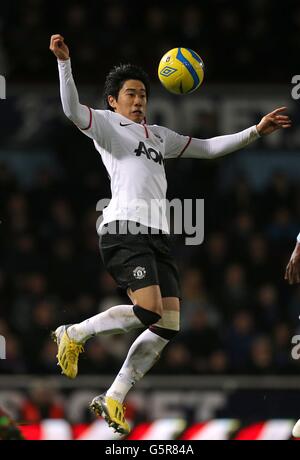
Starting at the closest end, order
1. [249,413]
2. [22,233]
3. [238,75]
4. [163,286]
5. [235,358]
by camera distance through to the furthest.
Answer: [163,286], [249,413], [235,358], [22,233], [238,75]

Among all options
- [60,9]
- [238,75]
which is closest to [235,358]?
[238,75]

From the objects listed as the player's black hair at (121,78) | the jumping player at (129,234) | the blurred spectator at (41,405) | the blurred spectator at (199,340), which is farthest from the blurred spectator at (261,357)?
the player's black hair at (121,78)

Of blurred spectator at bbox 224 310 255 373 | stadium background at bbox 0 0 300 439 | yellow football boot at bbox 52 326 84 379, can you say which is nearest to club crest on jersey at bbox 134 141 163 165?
yellow football boot at bbox 52 326 84 379

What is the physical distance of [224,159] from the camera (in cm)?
1454

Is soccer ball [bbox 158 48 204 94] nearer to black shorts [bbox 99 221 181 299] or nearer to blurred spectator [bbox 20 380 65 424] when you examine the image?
black shorts [bbox 99 221 181 299]

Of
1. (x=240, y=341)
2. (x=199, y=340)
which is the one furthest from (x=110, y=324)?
(x=240, y=341)

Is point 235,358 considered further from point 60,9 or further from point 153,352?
point 60,9

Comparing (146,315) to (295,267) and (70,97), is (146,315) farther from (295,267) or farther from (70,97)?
(70,97)

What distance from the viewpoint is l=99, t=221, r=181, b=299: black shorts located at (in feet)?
25.0

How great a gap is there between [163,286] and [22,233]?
6078mm

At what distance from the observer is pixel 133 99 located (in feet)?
26.2

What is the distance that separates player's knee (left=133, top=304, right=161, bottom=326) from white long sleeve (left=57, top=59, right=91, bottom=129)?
1295mm

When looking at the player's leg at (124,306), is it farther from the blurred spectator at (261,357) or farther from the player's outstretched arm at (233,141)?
the blurred spectator at (261,357)

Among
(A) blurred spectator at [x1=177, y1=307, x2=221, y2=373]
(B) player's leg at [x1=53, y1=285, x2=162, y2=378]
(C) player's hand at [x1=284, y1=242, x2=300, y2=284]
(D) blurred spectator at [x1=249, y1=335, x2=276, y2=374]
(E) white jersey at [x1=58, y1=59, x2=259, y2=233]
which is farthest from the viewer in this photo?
(A) blurred spectator at [x1=177, y1=307, x2=221, y2=373]
